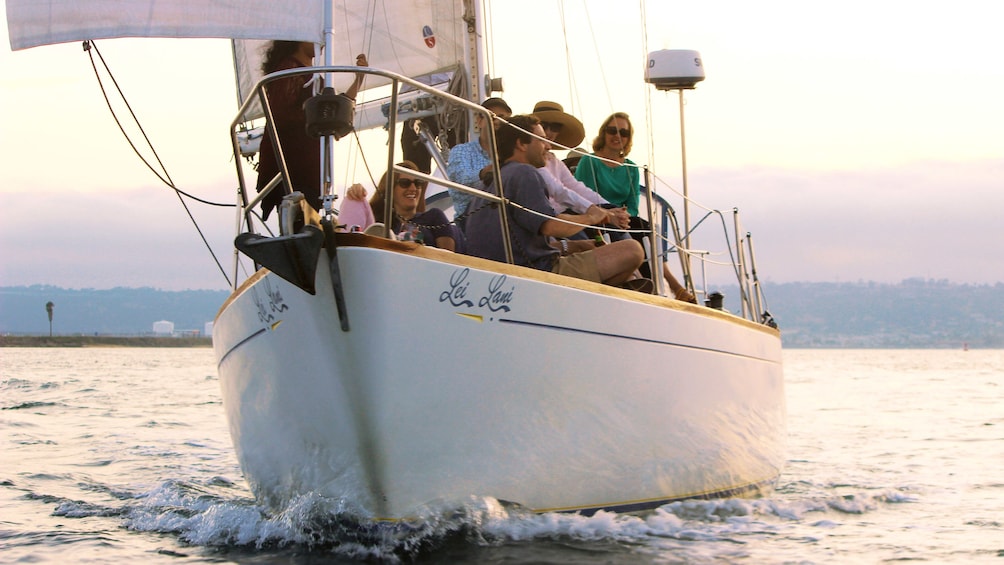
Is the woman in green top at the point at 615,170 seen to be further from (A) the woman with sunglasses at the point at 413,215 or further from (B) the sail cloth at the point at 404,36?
(B) the sail cloth at the point at 404,36

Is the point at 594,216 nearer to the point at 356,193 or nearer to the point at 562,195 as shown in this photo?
the point at 562,195

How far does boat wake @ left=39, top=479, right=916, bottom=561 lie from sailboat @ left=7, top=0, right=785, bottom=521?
78 mm

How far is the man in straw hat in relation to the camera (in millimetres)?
6367

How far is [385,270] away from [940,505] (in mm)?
4997

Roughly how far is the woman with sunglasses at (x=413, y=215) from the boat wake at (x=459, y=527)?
1380mm

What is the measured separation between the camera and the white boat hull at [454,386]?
4895 millimetres

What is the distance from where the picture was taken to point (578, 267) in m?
5.89

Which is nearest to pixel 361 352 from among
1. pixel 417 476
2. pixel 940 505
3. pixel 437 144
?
pixel 417 476

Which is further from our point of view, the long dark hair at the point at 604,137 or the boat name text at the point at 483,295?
the long dark hair at the point at 604,137

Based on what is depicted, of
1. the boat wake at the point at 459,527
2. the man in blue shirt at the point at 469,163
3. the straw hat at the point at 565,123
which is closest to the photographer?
the boat wake at the point at 459,527

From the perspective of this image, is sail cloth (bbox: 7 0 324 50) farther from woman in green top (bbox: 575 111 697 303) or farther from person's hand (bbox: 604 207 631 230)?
woman in green top (bbox: 575 111 697 303)

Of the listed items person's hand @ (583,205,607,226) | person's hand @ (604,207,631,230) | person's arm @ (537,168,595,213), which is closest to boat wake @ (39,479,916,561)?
person's hand @ (583,205,607,226)

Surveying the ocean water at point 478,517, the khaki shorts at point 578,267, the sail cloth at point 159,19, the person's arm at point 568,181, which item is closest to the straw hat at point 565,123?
the person's arm at point 568,181

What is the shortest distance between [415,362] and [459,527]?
0.87m
